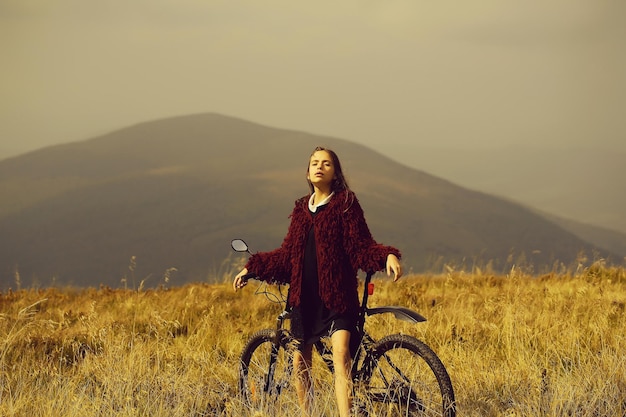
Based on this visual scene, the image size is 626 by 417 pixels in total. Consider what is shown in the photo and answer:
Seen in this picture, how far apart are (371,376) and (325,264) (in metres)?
0.81

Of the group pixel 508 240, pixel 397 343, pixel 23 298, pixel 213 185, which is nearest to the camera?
pixel 397 343

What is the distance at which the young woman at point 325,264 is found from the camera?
5148 mm

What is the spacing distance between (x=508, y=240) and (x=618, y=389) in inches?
3205

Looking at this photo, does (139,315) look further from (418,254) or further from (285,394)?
(418,254)

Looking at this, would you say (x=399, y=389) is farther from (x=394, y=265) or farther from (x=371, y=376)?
(x=394, y=265)

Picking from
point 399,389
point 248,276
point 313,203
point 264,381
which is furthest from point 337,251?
point 264,381

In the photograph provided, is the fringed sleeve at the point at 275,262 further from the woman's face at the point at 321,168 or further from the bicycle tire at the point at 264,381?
the bicycle tire at the point at 264,381

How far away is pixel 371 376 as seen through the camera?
5312 millimetres

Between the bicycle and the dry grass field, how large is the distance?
230 millimetres

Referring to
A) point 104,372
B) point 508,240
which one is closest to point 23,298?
point 104,372

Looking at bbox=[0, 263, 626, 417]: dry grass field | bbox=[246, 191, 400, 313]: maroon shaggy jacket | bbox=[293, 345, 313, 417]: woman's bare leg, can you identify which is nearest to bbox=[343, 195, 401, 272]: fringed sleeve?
bbox=[246, 191, 400, 313]: maroon shaggy jacket

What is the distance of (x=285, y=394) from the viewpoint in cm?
581

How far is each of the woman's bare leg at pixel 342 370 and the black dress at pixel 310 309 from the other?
164mm

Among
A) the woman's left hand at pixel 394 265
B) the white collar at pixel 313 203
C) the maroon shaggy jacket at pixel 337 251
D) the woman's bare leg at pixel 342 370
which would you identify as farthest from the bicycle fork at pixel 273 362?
the woman's left hand at pixel 394 265
